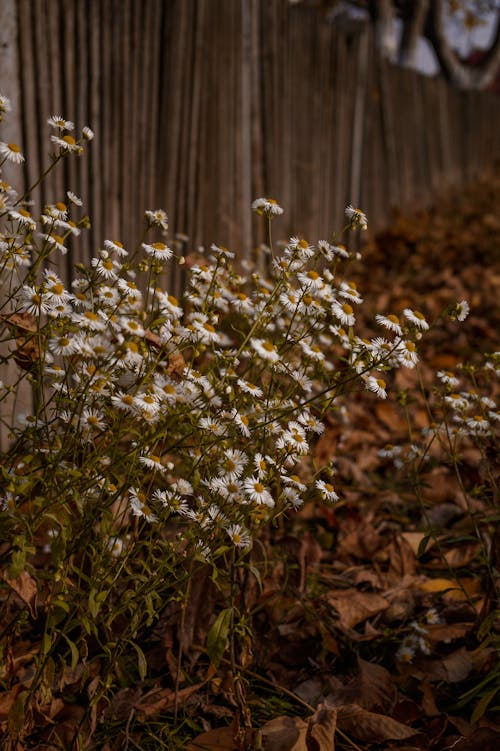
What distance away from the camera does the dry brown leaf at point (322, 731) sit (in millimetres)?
1681

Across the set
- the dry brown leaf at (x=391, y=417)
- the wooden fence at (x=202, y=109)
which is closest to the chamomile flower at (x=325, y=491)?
the wooden fence at (x=202, y=109)

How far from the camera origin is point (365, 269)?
6.23 meters

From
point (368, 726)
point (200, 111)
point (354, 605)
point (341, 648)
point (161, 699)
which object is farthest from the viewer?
point (200, 111)

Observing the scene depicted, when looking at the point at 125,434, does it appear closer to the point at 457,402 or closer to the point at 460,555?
the point at 457,402

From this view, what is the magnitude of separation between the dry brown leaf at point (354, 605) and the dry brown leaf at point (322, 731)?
1.58 ft

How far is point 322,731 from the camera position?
170 centimetres

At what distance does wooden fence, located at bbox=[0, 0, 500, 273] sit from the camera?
310cm

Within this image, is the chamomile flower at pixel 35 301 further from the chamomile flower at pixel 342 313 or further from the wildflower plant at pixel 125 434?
the chamomile flower at pixel 342 313

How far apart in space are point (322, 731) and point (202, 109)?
3.45 metres

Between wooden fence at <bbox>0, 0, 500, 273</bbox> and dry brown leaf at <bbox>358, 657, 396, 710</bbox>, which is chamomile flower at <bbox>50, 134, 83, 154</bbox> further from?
dry brown leaf at <bbox>358, 657, 396, 710</bbox>

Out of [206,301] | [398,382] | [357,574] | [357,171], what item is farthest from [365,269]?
[206,301]

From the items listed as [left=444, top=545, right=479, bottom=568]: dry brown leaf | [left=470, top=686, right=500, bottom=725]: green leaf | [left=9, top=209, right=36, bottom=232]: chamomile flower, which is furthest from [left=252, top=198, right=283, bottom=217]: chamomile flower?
[left=444, top=545, right=479, bottom=568]: dry brown leaf

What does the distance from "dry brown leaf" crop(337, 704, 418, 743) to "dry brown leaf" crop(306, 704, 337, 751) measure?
7 centimetres

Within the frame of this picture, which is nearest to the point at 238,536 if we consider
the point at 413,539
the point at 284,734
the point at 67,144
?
the point at 284,734
